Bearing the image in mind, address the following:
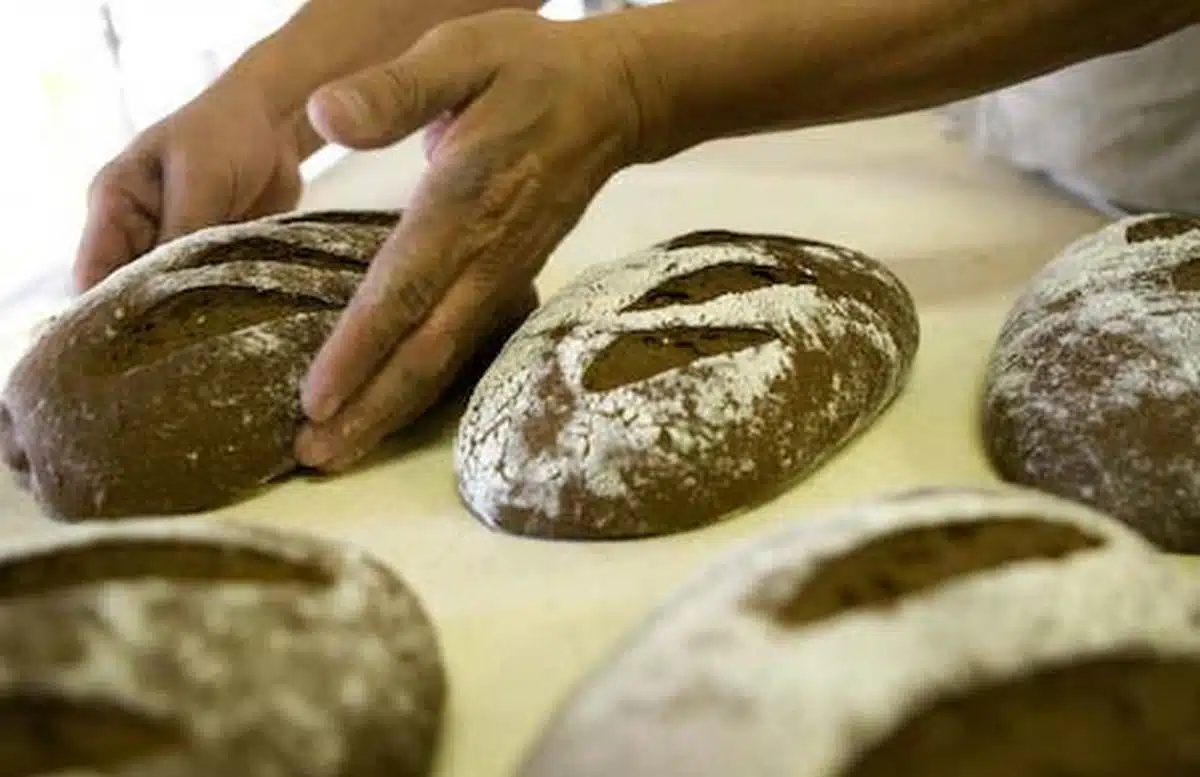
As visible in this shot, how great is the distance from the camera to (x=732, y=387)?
103cm

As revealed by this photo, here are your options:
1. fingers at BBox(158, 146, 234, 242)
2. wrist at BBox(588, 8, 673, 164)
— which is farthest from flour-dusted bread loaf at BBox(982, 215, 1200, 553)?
fingers at BBox(158, 146, 234, 242)

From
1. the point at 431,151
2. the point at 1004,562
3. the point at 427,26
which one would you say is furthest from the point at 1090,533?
the point at 427,26

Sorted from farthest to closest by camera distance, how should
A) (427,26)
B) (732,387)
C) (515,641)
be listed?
(427,26) < (732,387) < (515,641)

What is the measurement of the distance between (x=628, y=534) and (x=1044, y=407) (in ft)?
0.85

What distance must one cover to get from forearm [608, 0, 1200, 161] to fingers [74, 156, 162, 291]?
45 centimetres

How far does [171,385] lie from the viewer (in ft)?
3.55

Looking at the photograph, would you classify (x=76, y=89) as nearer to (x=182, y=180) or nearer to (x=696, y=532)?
(x=182, y=180)

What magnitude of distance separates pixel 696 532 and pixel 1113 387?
0.26 metres

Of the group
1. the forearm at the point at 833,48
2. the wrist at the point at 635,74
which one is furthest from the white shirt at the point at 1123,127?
the wrist at the point at 635,74

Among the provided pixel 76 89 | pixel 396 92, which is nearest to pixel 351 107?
pixel 396 92

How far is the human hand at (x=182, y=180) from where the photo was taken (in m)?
1.40

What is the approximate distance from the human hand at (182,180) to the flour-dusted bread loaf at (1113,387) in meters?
0.66

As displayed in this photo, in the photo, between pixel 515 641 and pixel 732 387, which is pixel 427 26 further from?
pixel 515 641

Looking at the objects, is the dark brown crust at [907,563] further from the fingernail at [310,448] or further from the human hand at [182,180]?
the human hand at [182,180]
